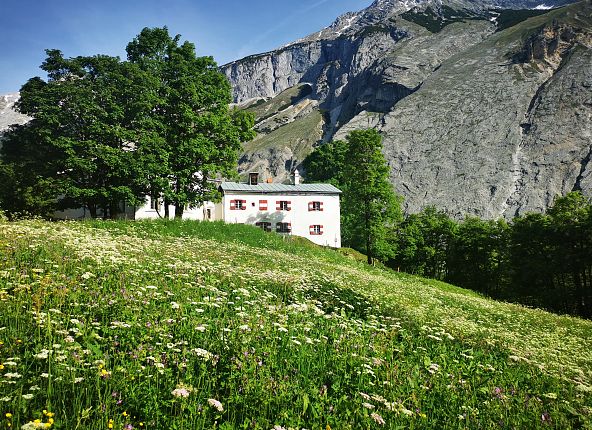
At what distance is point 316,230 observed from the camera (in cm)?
5322

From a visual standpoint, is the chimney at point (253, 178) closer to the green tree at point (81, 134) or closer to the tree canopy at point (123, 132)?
→ the tree canopy at point (123, 132)

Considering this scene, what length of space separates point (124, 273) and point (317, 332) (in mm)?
4977

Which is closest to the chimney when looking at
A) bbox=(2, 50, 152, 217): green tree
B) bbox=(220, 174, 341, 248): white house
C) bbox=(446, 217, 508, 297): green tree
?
bbox=(220, 174, 341, 248): white house

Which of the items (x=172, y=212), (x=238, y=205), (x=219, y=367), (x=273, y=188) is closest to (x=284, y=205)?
Result: (x=273, y=188)

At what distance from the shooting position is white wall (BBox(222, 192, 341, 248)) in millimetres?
52188

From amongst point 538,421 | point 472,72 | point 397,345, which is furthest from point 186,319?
point 472,72

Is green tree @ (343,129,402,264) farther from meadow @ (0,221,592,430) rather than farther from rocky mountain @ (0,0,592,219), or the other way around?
rocky mountain @ (0,0,592,219)

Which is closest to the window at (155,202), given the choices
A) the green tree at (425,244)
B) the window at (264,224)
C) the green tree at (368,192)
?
the window at (264,224)

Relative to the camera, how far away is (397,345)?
26.0 ft

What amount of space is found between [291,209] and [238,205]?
7.58 meters

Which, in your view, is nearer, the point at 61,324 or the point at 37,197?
the point at 61,324

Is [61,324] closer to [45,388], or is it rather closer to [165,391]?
[45,388]

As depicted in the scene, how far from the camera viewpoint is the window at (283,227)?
52.5m

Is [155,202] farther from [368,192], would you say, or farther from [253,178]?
[368,192]
